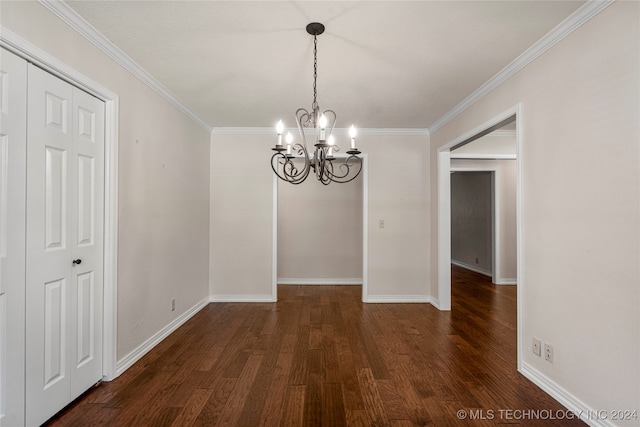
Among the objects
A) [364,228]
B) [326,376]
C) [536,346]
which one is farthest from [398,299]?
[326,376]

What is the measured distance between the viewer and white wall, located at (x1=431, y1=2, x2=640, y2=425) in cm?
164

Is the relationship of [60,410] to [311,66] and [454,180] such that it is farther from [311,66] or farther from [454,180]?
[454,180]

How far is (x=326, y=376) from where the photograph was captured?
2.41m

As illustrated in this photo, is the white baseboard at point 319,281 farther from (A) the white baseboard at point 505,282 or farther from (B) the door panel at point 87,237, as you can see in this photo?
(B) the door panel at point 87,237

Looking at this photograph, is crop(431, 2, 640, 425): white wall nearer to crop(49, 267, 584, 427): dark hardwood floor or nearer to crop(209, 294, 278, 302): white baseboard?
crop(49, 267, 584, 427): dark hardwood floor

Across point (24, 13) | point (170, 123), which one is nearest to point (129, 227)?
point (170, 123)

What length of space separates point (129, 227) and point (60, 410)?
1271 millimetres

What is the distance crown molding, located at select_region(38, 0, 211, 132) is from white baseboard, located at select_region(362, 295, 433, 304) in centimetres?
350

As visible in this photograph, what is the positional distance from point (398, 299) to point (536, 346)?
2210 mm

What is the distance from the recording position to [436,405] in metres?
2.05

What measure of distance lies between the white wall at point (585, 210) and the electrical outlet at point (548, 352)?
1.3 inches

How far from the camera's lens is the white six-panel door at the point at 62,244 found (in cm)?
174

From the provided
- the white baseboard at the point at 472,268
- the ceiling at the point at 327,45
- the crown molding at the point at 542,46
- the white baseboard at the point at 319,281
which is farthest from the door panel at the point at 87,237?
the white baseboard at the point at 472,268

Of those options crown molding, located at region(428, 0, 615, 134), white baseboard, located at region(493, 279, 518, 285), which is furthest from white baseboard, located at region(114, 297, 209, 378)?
white baseboard, located at region(493, 279, 518, 285)
